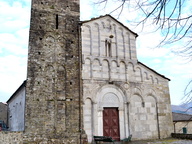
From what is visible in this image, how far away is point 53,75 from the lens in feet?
46.7

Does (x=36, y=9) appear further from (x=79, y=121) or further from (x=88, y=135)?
(x=88, y=135)

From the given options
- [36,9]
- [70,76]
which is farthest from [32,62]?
[36,9]

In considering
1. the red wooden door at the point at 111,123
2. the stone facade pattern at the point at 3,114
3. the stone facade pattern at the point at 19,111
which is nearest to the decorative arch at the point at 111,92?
the red wooden door at the point at 111,123

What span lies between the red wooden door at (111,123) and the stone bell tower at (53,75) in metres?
2.06

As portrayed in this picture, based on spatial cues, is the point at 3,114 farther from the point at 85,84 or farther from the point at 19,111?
the point at 85,84

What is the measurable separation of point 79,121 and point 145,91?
19.9 feet

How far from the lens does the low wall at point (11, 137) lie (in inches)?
478

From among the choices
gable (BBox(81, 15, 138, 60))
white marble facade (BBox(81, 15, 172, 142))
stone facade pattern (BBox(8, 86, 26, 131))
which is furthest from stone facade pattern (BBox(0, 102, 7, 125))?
gable (BBox(81, 15, 138, 60))

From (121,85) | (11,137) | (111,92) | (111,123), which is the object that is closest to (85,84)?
(111,92)

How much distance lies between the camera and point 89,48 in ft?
51.9

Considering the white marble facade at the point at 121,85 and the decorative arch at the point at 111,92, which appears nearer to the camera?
the white marble facade at the point at 121,85

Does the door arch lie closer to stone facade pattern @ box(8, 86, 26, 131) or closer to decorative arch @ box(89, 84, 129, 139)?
decorative arch @ box(89, 84, 129, 139)

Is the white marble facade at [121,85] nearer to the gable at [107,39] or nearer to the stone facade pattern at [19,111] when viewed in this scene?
the gable at [107,39]

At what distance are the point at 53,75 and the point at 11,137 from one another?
4.60m
